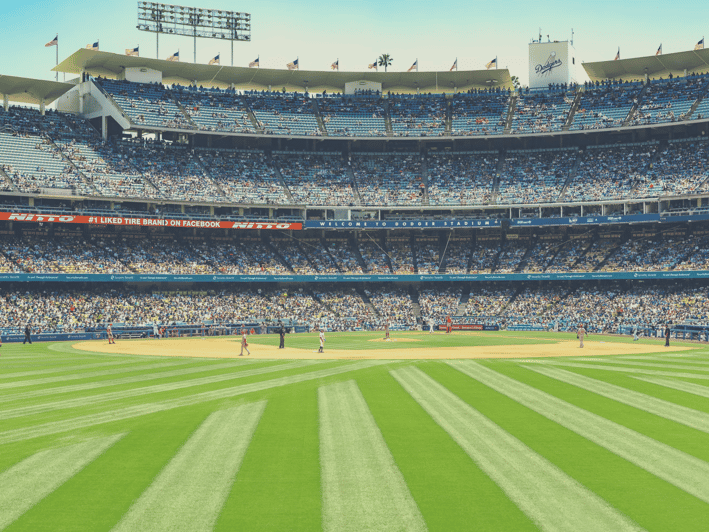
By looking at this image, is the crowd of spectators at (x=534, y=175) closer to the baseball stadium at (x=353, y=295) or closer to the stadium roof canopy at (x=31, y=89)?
the baseball stadium at (x=353, y=295)

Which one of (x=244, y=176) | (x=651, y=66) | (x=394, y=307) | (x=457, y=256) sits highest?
(x=651, y=66)

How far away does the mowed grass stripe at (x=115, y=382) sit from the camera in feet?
66.0

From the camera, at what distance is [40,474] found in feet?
38.4

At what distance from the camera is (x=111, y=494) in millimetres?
10602

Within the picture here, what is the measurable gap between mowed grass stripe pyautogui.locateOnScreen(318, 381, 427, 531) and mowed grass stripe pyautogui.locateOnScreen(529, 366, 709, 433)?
7.77 m

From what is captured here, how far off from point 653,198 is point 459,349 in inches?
1380

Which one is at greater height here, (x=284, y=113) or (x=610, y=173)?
(x=284, y=113)

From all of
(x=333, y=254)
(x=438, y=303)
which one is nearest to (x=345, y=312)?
(x=333, y=254)

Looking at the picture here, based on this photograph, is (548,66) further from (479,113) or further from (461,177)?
(461,177)

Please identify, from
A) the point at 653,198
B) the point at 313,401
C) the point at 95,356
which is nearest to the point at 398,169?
the point at 653,198

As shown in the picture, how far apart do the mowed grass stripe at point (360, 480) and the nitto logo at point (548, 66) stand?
70.9m

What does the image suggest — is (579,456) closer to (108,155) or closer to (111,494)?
(111,494)

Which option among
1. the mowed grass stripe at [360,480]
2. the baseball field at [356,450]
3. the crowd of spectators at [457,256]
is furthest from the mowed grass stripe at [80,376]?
the crowd of spectators at [457,256]

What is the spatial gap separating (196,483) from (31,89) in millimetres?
67825
